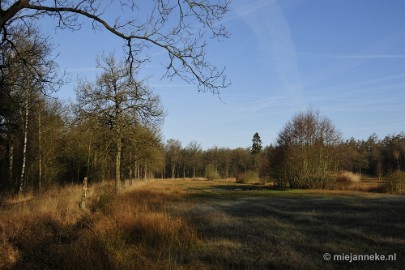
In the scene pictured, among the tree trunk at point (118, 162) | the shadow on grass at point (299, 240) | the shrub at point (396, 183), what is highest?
the tree trunk at point (118, 162)

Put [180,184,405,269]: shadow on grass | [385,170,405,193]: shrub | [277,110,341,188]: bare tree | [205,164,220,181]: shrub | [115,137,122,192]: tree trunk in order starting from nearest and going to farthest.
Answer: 1. [180,184,405,269]: shadow on grass
2. [115,137,122,192]: tree trunk
3. [385,170,405,193]: shrub
4. [277,110,341,188]: bare tree
5. [205,164,220,181]: shrub

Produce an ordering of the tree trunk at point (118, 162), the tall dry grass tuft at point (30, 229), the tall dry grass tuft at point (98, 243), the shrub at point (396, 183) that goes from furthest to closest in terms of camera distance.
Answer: the shrub at point (396, 183)
the tree trunk at point (118, 162)
the tall dry grass tuft at point (30, 229)
the tall dry grass tuft at point (98, 243)

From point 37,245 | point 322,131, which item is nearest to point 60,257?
point 37,245

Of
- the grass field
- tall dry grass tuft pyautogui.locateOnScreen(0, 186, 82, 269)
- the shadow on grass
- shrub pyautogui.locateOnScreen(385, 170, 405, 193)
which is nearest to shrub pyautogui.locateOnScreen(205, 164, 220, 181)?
shrub pyautogui.locateOnScreen(385, 170, 405, 193)

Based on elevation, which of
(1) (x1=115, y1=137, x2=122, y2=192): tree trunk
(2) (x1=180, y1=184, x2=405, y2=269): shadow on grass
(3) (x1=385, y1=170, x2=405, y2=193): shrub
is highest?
(1) (x1=115, y1=137, x2=122, y2=192): tree trunk

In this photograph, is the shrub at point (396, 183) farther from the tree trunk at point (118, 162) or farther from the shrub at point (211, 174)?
the shrub at point (211, 174)

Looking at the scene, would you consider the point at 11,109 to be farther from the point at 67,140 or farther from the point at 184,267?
the point at 184,267

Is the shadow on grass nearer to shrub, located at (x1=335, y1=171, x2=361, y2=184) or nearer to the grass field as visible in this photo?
the grass field

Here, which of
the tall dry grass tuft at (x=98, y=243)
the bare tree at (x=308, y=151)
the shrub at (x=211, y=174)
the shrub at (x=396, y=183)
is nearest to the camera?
the tall dry grass tuft at (x=98, y=243)

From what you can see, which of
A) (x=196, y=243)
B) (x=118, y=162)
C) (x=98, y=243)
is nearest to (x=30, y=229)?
(x=98, y=243)

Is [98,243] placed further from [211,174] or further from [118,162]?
[211,174]

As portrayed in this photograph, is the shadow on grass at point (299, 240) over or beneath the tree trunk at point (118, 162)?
beneath

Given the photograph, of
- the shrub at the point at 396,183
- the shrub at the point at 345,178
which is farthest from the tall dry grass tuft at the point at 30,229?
the shrub at the point at 345,178

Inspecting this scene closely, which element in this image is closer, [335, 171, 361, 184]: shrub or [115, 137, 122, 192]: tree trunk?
[115, 137, 122, 192]: tree trunk
